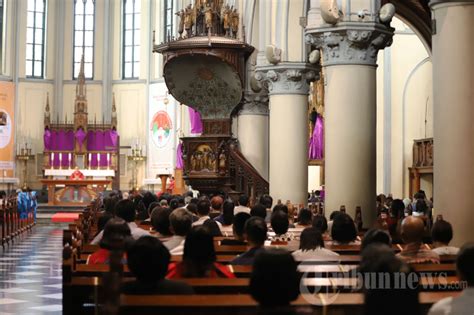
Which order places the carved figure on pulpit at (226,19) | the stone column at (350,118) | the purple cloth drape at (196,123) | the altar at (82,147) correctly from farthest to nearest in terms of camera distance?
1. the altar at (82,147)
2. the purple cloth drape at (196,123)
3. the carved figure on pulpit at (226,19)
4. the stone column at (350,118)

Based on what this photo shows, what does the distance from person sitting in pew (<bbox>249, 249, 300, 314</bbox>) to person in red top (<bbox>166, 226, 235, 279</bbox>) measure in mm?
1852

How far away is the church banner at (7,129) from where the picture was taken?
3803cm

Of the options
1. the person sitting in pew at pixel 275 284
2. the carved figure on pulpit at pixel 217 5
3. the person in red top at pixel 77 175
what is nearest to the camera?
the person sitting in pew at pixel 275 284

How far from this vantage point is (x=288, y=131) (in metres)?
19.5

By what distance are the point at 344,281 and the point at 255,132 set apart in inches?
713

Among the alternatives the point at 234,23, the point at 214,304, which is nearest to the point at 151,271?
the point at 214,304

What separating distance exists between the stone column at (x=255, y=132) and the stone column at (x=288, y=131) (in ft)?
14.2

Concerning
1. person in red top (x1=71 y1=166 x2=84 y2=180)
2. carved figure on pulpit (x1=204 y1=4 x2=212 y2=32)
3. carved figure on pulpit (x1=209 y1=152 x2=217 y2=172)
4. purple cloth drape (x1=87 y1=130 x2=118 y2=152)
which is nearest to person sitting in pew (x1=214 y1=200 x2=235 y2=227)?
carved figure on pulpit (x1=209 y1=152 x2=217 y2=172)

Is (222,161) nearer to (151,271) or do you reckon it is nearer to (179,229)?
(179,229)

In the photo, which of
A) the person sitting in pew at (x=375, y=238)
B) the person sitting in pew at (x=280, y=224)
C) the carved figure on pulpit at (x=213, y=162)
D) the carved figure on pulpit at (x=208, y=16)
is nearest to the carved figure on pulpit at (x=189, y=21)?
the carved figure on pulpit at (x=208, y=16)

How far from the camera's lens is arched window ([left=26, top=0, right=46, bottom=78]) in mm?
39875

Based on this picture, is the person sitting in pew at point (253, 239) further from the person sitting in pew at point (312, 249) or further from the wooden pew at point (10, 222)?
the wooden pew at point (10, 222)

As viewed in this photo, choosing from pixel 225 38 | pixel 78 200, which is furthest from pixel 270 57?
pixel 78 200

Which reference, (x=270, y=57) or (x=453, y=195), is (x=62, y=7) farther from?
(x=453, y=195)
